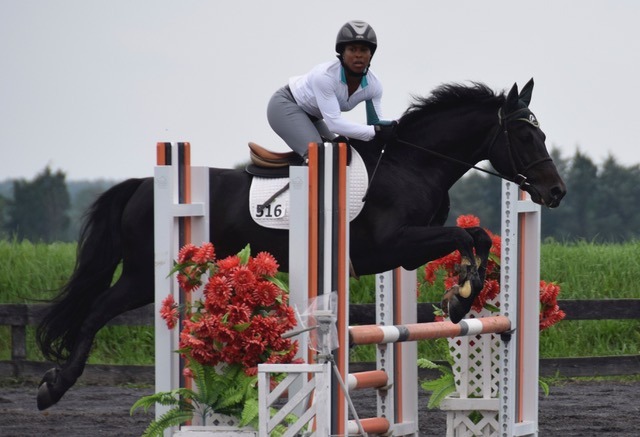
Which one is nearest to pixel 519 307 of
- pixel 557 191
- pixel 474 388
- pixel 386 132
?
pixel 474 388

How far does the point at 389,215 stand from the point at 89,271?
5.09ft

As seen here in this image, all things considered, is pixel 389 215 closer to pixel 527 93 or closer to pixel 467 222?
pixel 467 222

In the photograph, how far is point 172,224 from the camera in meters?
4.41

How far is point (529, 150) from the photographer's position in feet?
18.4

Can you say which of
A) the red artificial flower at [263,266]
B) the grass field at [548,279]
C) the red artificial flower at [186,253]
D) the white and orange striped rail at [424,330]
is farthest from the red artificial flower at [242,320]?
the grass field at [548,279]

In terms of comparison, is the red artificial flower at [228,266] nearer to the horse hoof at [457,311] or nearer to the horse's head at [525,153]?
the horse hoof at [457,311]

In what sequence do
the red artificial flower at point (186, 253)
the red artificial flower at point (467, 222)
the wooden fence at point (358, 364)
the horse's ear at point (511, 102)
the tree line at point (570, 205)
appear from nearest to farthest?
the red artificial flower at point (186, 253)
the horse's ear at point (511, 102)
the red artificial flower at point (467, 222)
the wooden fence at point (358, 364)
the tree line at point (570, 205)

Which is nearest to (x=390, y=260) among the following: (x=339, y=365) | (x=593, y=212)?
(x=339, y=365)

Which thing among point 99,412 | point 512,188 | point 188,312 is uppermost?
point 512,188

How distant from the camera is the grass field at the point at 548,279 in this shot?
9695 mm

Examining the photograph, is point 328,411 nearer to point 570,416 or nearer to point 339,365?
point 339,365

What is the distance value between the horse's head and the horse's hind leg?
71.1 inches

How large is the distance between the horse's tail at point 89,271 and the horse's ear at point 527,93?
6.49ft

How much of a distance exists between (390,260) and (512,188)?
671 mm
